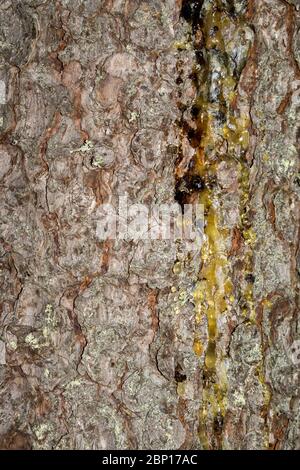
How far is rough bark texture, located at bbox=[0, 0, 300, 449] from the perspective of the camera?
1212mm

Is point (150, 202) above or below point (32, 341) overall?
above

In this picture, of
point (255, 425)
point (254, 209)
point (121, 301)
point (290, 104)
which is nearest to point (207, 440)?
point (255, 425)

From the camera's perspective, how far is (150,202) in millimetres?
1230

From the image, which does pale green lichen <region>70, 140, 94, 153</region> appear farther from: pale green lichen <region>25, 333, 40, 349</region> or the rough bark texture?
pale green lichen <region>25, 333, 40, 349</region>

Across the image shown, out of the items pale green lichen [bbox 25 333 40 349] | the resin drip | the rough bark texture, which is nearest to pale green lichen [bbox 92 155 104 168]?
the rough bark texture

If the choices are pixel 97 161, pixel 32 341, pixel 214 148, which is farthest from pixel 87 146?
pixel 32 341

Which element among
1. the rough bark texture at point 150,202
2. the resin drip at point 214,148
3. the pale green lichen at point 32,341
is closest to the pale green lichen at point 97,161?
the rough bark texture at point 150,202

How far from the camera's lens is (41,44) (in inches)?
49.6

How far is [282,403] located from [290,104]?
69 centimetres

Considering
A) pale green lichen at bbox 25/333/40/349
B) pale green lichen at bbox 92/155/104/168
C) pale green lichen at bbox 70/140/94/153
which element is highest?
pale green lichen at bbox 70/140/94/153

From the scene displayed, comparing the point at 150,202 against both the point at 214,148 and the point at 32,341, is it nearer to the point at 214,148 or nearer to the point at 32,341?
the point at 214,148

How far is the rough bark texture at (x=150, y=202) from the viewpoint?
1212mm

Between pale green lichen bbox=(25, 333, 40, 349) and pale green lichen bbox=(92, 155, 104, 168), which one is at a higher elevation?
pale green lichen bbox=(92, 155, 104, 168)

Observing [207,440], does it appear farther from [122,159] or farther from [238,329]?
[122,159]
